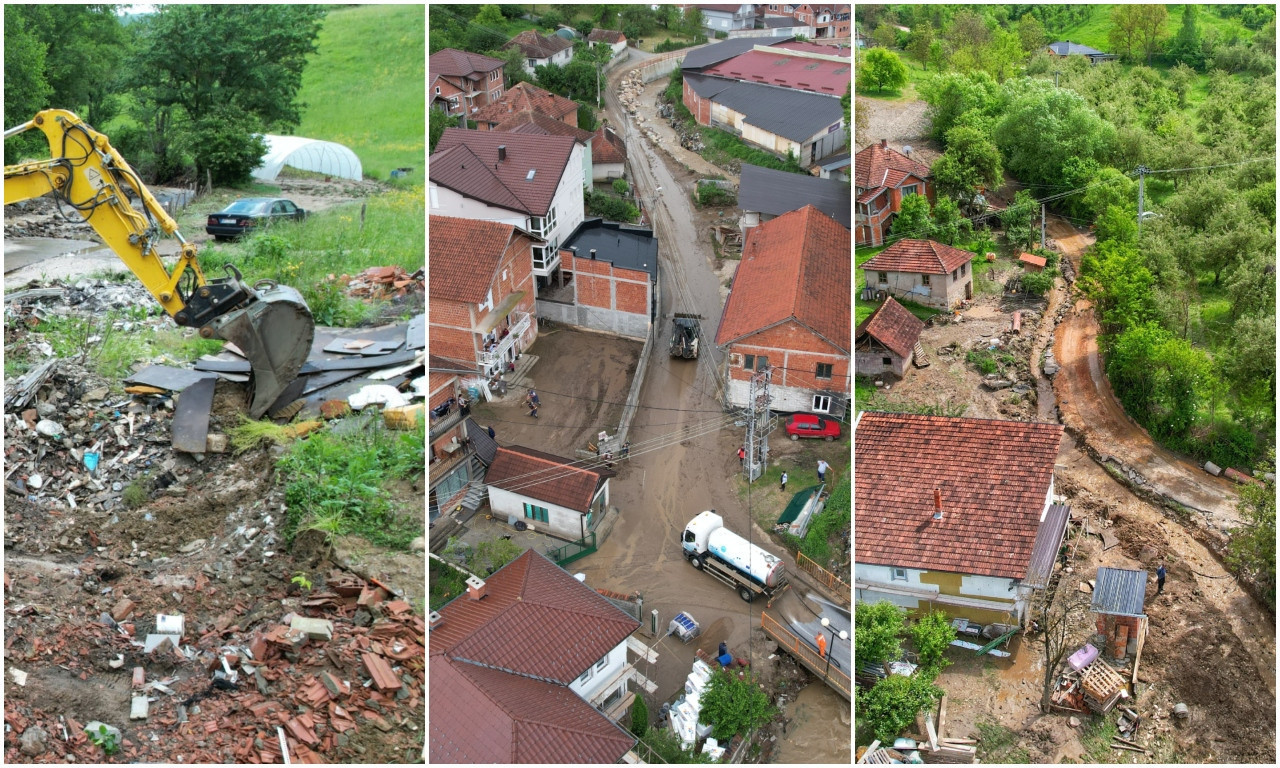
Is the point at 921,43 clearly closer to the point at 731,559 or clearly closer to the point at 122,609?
the point at 731,559

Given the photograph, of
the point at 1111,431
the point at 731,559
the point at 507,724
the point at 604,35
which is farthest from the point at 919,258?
the point at 507,724

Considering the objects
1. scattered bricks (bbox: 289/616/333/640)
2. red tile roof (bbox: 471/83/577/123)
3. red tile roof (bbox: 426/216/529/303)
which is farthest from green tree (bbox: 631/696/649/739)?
red tile roof (bbox: 471/83/577/123)

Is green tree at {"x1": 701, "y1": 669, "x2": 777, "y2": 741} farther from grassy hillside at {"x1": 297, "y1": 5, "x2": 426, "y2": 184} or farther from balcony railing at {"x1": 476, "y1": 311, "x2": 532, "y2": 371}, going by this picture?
grassy hillside at {"x1": 297, "y1": 5, "x2": 426, "y2": 184}

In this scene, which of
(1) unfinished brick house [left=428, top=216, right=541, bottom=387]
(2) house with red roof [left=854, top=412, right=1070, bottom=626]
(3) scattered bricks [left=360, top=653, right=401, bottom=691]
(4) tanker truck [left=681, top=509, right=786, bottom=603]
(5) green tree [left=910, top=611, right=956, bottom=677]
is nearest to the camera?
(3) scattered bricks [left=360, top=653, right=401, bottom=691]

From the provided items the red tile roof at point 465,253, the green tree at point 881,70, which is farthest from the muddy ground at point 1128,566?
the red tile roof at point 465,253

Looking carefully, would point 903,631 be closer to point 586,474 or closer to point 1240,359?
point 586,474

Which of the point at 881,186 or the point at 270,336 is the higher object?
the point at 270,336
